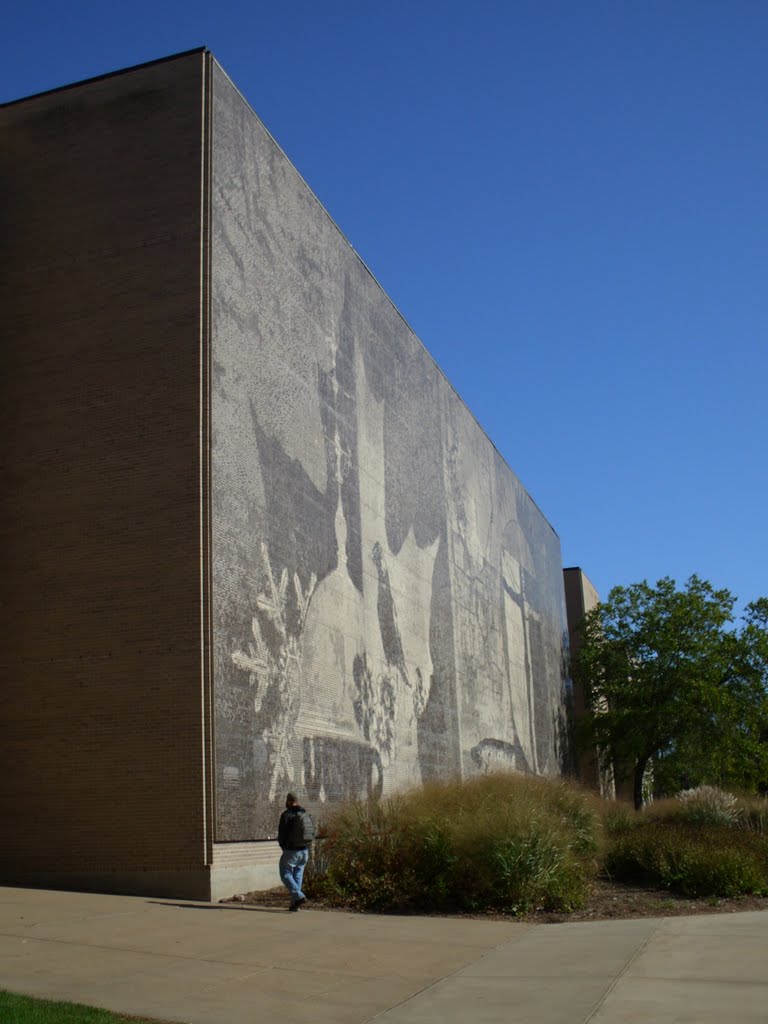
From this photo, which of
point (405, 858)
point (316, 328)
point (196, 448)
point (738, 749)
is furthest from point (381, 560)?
point (738, 749)

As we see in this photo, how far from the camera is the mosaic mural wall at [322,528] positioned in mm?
18688

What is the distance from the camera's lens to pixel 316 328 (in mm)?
24172

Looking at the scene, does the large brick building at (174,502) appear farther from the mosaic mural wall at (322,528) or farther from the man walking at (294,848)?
the man walking at (294,848)

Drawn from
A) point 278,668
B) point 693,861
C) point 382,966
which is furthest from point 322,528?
point 382,966

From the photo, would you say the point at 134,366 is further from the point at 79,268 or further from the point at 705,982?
the point at 705,982

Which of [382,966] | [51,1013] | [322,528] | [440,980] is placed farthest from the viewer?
[322,528]

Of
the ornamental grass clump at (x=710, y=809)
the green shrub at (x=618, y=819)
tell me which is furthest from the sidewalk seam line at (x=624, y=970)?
the ornamental grass clump at (x=710, y=809)

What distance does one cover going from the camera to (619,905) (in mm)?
14883

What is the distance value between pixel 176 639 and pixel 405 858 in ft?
16.1

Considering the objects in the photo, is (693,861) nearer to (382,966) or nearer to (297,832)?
(297,832)

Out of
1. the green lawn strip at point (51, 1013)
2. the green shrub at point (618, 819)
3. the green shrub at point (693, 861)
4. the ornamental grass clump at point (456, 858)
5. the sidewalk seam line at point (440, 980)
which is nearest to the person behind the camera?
the green lawn strip at point (51, 1013)

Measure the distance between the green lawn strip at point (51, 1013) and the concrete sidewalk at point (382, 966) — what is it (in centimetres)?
36

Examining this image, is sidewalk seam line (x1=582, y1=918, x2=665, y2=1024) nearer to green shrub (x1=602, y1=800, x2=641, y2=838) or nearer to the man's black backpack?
the man's black backpack

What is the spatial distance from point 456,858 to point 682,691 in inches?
1184
